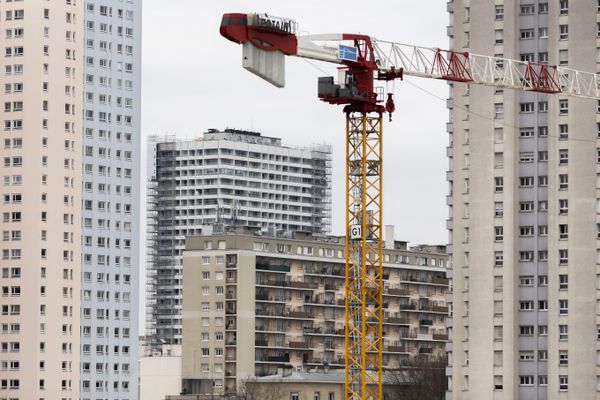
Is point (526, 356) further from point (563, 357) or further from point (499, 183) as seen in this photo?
point (499, 183)

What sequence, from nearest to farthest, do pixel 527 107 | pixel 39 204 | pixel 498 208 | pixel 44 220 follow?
1. pixel 527 107
2. pixel 498 208
3. pixel 39 204
4. pixel 44 220

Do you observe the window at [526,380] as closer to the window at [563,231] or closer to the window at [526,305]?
the window at [526,305]

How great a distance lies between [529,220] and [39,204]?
64493mm

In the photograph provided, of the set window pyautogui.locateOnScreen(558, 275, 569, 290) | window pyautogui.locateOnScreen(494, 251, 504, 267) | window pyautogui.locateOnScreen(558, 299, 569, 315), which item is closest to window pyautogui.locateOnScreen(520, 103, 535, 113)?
window pyautogui.locateOnScreen(494, 251, 504, 267)

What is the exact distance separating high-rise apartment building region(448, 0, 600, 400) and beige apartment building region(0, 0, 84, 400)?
5616cm

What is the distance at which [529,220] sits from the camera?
15362cm

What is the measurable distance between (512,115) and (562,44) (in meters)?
7.54

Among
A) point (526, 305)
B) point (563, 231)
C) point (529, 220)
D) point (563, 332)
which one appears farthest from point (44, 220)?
point (563, 332)

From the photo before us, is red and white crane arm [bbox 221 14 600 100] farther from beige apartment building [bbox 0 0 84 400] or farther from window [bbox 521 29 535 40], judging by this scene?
beige apartment building [bbox 0 0 84 400]

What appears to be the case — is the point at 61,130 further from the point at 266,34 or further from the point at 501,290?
the point at 266,34

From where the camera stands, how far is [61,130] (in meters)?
198

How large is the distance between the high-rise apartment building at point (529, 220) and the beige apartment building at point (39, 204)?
5616 centimetres

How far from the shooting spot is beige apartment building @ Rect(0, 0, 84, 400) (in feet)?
638

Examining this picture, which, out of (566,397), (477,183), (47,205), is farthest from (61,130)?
(566,397)
